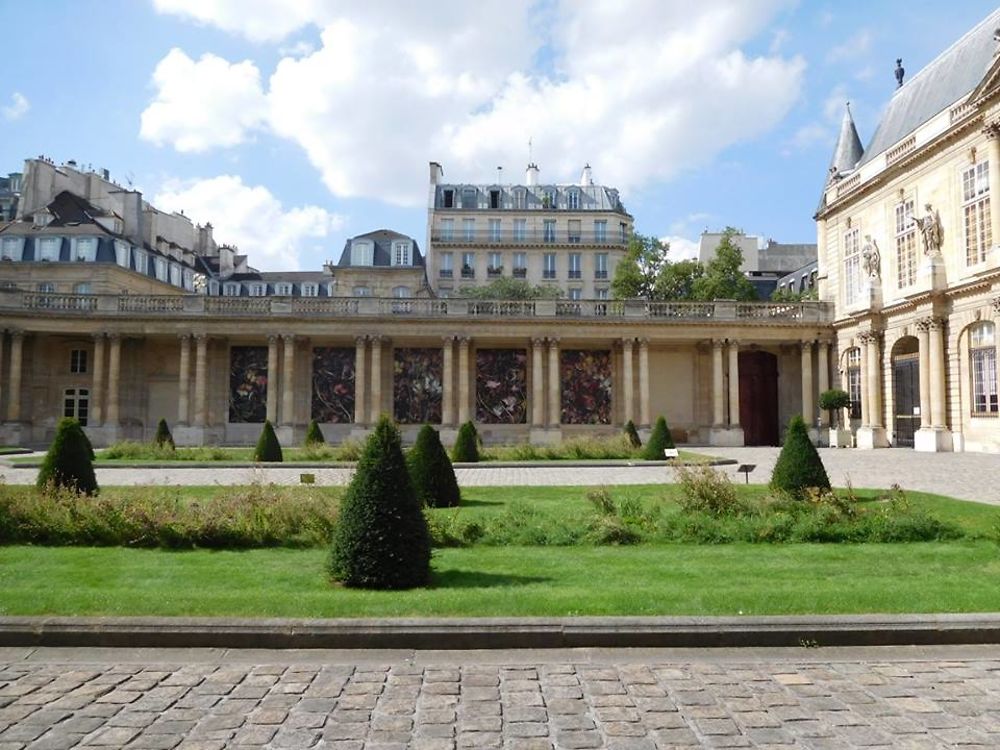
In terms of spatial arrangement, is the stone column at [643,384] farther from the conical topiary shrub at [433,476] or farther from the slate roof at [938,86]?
the conical topiary shrub at [433,476]

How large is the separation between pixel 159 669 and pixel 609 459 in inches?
809

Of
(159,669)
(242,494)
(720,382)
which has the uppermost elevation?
(720,382)

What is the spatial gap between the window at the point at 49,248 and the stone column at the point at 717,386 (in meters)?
39.2

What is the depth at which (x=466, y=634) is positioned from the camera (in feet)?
19.1

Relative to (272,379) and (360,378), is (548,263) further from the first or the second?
(272,379)

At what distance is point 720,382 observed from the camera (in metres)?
35.8

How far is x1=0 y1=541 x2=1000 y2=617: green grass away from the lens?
641cm

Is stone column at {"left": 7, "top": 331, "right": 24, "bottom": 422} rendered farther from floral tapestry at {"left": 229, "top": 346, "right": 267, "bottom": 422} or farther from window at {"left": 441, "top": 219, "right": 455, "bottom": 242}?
window at {"left": 441, "top": 219, "right": 455, "bottom": 242}

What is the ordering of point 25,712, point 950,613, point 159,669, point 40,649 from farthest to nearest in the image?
point 950,613 → point 40,649 → point 159,669 → point 25,712

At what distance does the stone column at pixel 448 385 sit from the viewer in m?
35.7

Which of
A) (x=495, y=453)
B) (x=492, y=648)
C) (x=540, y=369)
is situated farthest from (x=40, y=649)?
(x=540, y=369)

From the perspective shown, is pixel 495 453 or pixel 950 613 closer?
pixel 950 613

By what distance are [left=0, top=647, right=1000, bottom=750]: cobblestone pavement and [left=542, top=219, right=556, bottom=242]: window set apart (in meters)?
53.1

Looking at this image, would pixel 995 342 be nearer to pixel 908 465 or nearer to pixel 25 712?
pixel 908 465
